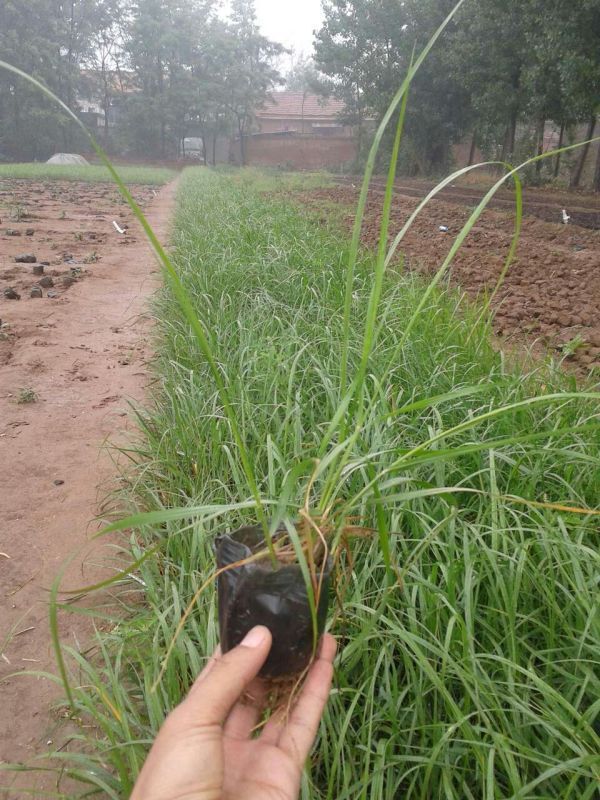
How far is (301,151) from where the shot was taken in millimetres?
40406

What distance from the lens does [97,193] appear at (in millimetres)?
15797

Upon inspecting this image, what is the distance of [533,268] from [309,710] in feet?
16.7

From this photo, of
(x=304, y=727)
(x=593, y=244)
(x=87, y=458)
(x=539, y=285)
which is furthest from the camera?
(x=593, y=244)

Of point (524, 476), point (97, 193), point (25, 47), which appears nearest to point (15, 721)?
point (524, 476)

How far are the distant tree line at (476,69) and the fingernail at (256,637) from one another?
1434 cm

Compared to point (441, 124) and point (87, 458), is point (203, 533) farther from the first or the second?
point (441, 124)

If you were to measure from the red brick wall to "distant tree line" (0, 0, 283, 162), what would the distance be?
177 cm

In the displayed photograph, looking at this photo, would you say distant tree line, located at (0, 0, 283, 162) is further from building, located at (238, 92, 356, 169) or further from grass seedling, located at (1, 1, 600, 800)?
grass seedling, located at (1, 1, 600, 800)

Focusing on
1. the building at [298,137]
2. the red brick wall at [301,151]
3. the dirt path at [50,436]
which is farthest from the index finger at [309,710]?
the red brick wall at [301,151]

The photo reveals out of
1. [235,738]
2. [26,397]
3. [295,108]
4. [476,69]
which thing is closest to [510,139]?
[476,69]

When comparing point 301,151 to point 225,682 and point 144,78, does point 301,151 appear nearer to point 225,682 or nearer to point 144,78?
point 144,78

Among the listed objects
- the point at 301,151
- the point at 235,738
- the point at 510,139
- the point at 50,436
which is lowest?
the point at 50,436

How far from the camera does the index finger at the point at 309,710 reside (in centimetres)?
93

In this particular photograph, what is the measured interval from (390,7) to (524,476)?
94.6 feet
